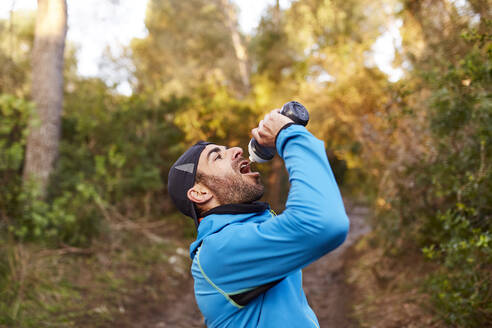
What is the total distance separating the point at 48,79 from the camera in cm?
780

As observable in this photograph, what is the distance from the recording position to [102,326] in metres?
5.12

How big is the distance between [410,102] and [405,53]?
43.1 inches

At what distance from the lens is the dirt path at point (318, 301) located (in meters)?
5.77

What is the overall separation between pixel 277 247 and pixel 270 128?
46 cm

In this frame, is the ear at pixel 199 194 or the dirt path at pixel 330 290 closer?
the ear at pixel 199 194

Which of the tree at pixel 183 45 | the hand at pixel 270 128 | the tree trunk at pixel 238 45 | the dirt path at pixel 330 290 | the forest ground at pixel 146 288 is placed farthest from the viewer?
the tree at pixel 183 45

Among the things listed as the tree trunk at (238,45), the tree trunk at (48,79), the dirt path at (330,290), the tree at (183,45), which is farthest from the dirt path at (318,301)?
the tree at (183,45)

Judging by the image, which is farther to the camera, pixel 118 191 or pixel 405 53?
pixel 118 191

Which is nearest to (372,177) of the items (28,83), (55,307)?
(55,307)

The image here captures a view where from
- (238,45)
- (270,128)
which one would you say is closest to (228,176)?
(270,128)

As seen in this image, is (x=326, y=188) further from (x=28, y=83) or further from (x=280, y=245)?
(x=28, y=83)

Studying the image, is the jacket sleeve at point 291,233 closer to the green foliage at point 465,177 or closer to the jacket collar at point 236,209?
the jacket collar at point 236,209

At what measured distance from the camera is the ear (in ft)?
5.82

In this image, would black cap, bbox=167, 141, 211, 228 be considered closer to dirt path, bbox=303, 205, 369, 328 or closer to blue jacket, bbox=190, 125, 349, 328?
blue jacket, bbox=190, 125, 349, 328
